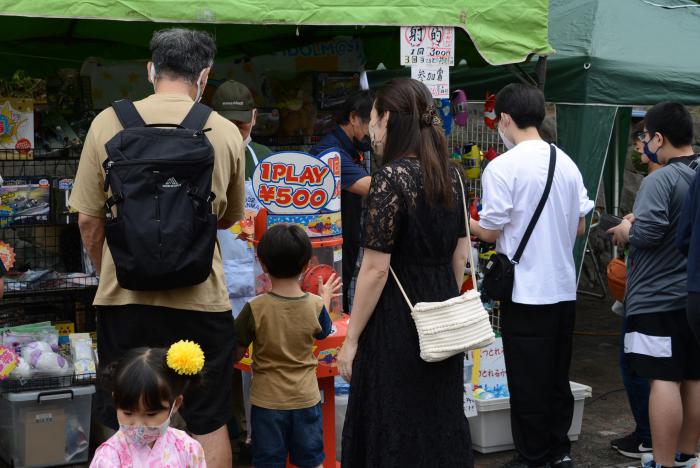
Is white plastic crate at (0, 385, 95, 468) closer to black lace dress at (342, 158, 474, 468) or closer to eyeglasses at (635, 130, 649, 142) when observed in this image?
black lace dress at (342, 158, 474, 468)

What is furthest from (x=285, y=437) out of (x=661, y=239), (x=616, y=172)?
(x=616, y=172)

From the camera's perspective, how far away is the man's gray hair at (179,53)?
334 centimetres

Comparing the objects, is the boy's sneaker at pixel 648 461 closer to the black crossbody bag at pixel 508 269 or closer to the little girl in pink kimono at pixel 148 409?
the black crossbody bag at pixel 508 269

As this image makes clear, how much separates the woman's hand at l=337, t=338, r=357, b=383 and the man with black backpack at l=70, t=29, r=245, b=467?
0.43 m

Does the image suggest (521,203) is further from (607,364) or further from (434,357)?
(607,364)

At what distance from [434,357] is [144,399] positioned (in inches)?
45.4

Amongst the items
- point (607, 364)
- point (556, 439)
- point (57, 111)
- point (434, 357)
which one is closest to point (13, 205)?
point (57, 111)

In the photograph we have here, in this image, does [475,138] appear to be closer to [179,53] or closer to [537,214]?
[537,214]

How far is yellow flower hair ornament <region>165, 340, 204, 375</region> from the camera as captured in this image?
2.81 m

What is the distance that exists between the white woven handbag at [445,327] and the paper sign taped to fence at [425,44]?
1.88 m

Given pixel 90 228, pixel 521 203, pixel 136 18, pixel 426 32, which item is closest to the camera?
pixel 90 228

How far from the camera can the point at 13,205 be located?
16.7 feet

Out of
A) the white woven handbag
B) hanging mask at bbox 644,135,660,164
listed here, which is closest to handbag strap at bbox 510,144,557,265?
hanging mask at bbox 644,135,660,164

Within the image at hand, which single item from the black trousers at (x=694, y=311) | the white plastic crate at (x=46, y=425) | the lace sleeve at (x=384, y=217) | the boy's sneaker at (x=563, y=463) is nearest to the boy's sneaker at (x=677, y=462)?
A: the boy's sneaker at (x=563, y=463)
